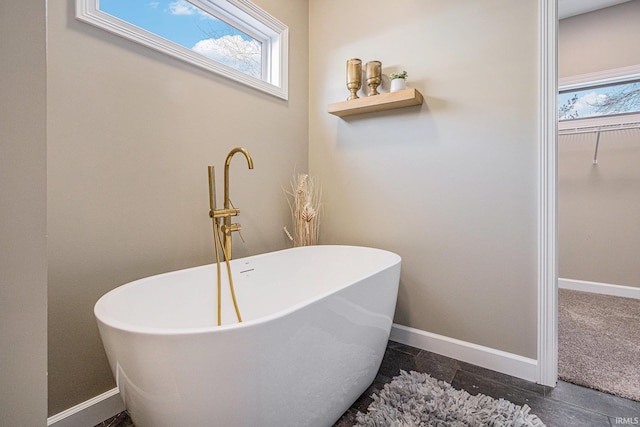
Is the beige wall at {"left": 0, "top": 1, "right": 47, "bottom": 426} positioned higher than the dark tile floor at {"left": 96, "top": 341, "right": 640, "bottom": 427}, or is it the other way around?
the beige wall at {"left": 0, "top": 1, "right": 47, "bottom": 426}

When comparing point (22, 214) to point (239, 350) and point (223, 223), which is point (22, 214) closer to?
point (239, 350)

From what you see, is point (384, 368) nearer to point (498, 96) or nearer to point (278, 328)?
point (278, 328)

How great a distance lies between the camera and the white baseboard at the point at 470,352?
1.61 meters

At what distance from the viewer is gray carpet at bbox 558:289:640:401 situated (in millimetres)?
1549

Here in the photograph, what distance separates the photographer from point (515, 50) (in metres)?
1.62

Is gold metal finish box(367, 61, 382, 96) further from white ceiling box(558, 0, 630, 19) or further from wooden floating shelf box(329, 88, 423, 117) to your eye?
white ceiling box(558, 0, 630, 19)

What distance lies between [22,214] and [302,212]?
1870 mm

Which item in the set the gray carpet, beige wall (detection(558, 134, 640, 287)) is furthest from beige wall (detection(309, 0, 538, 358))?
beige wall (detection(558, 134, 640, 287))

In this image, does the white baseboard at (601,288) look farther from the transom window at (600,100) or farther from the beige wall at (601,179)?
the transom window at (600,100)

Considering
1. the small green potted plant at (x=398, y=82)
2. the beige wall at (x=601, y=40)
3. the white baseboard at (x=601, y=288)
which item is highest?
the beige wall at (x=601, y=40)

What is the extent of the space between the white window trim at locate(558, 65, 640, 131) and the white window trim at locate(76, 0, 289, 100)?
9.45 ft

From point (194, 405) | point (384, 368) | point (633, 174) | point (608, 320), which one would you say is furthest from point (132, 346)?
point (633, 174)

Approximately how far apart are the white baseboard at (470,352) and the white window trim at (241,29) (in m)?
1.98

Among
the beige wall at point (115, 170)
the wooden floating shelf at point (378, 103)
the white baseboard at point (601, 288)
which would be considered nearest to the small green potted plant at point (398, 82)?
the wooden floating shelf at point (378, 103)
